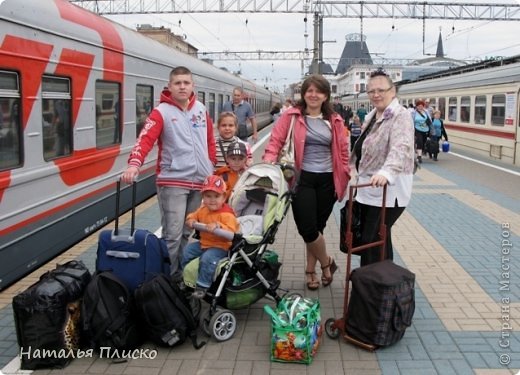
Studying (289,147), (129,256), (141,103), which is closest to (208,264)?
(129,256)

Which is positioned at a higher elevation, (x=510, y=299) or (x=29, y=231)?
(x=29, y=231)

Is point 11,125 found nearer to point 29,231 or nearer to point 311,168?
point 29,231

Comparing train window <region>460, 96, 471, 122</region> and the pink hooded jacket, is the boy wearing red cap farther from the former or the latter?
train window <region>460, 96, 471, 122</region>

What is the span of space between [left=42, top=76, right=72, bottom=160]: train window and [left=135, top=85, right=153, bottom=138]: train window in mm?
2427

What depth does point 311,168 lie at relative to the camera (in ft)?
16.1

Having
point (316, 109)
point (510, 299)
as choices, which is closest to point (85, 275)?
point (316, 109)

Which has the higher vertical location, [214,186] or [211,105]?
[211,105]

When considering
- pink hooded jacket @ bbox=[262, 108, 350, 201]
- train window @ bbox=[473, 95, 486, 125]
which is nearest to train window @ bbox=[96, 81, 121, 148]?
pink hooded jacket @ bbox=[262, 108, 350, 201]

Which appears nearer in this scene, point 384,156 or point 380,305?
point 380,305

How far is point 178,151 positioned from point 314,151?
1161 millimetres

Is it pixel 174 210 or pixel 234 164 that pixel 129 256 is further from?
pixel 234 164

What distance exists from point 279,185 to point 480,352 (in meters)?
1.94

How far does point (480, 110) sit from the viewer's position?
56.5ft

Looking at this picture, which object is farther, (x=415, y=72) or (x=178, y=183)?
(x=415, y=72)
